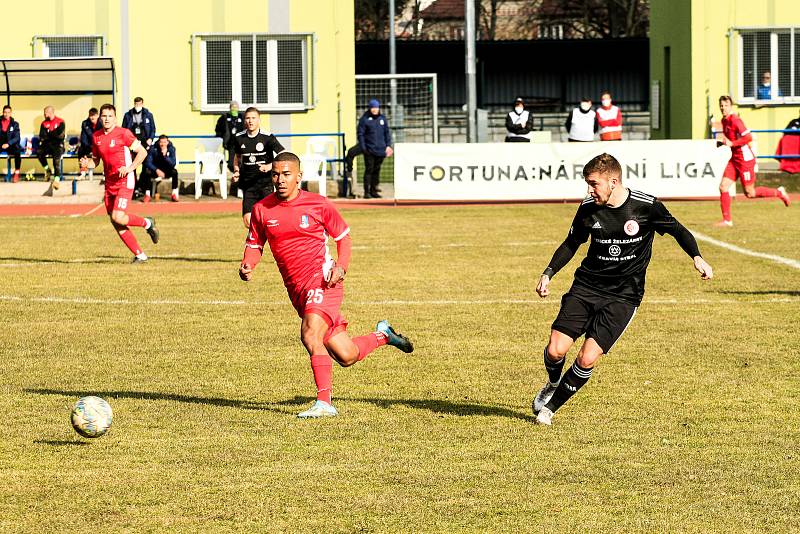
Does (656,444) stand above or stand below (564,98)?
below

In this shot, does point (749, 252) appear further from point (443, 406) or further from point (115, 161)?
point (443, 406)

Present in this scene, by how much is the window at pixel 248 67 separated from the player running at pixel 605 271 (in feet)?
87.1

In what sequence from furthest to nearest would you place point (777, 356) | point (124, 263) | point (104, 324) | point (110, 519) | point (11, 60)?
1. point (11, 60)
2. point (124, 263)
3. point (104, 324)
4. point (777, 356)
5. point (110, 519)

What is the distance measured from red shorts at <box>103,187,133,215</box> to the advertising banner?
36.2 feet

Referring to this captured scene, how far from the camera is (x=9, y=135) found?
32656 mm

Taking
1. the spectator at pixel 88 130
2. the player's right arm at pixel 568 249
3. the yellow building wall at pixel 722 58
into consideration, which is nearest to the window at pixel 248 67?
the spectator at pixel 88 130

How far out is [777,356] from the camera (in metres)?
11.1

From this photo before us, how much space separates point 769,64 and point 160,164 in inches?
612

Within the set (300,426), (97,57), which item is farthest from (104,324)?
(97,57)

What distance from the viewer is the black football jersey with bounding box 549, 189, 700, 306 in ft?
27.8

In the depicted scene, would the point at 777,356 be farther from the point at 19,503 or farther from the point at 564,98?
the point at 564,98

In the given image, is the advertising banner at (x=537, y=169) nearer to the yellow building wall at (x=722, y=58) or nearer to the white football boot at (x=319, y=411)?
the yellow building wall at (x=722, y=58)

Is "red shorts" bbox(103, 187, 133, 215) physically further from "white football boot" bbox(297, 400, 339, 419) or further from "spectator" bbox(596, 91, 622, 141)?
"spectator" bbox(596, 91, 622, 141)

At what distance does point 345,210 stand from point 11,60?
31.3 ft
